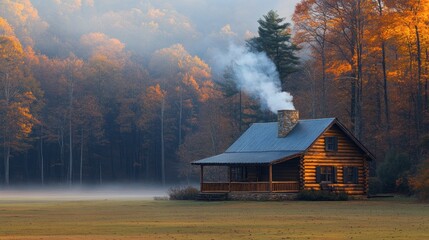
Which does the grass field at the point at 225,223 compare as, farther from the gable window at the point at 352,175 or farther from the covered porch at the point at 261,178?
the gable window at the point at 352,175

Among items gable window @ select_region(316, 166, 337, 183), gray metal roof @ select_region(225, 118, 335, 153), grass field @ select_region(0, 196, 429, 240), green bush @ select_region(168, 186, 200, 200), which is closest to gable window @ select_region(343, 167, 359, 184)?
gable window @ select_region(316, 166, 337, 183)

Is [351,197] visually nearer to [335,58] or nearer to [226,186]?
[226,186]

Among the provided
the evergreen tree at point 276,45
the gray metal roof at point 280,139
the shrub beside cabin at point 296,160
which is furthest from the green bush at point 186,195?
the evergreen tree at point 276,45

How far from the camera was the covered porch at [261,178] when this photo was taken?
6184cm

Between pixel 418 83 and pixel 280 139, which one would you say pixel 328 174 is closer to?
pixel 280 139

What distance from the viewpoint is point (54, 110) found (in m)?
107

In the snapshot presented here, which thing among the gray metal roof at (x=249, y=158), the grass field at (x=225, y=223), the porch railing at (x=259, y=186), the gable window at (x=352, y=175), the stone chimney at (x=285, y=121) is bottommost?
the grass field at (x=225, y=223)

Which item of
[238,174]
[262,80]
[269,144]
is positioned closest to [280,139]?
[269,144]

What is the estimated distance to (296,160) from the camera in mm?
63219

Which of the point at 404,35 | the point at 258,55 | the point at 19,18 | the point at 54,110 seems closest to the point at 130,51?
the point at 19,18

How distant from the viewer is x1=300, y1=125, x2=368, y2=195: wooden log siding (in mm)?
62938

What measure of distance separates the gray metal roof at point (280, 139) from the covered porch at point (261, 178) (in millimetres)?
1176

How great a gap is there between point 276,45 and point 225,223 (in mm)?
50051

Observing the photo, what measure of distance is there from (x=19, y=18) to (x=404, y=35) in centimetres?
7709
